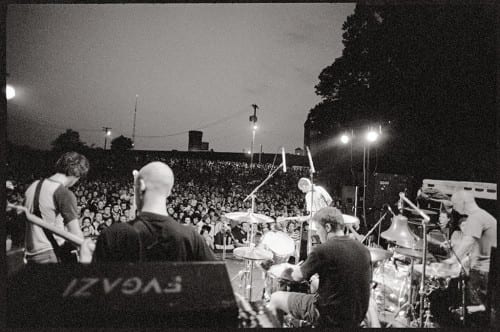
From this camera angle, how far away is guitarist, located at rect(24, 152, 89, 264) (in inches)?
96.6

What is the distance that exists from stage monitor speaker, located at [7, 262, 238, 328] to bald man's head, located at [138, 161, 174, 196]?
565 millimetres

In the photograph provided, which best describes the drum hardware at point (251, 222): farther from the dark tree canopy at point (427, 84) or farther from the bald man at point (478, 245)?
the dark tree canopy at point (427, 84)

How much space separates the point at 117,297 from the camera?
1.12 m

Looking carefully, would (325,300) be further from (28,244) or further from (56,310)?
(28,244)

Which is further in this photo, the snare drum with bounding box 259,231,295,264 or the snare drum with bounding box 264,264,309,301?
the snare drum with bounding box 259,231,295,264

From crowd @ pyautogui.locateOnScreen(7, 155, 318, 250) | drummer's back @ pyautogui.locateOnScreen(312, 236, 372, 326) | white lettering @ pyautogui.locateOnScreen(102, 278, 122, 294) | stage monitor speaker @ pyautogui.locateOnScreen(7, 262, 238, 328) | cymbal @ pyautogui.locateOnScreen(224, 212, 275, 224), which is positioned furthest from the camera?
crowd @ pyautogui.locateOnScreen(7, 155, 318, 250)

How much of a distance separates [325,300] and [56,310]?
1.97 meters

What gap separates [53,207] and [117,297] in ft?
5.75

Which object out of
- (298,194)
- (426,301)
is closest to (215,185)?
(298,194)

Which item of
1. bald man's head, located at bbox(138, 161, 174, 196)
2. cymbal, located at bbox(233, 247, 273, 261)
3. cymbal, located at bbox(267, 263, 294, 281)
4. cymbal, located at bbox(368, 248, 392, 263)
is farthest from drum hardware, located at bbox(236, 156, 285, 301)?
bald man's head, located at bbox(138, 161, 174, 196)

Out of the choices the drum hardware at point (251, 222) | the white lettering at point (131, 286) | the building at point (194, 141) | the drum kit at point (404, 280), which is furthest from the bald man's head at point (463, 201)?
the building at point (194, 141)

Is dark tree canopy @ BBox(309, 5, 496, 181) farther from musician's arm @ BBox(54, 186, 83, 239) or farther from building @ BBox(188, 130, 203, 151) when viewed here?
building @ BBox(188, 130, 203, 151)

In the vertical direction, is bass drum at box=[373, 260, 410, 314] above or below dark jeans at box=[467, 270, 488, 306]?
below

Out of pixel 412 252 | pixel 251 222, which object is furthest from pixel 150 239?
pixel 412 252
